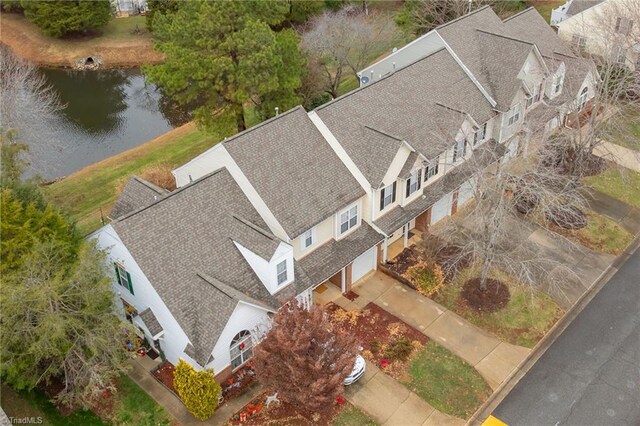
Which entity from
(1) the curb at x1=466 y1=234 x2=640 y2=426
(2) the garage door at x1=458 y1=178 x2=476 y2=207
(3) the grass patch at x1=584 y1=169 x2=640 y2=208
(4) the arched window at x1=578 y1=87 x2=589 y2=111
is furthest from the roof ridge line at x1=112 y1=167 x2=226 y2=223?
(4) the arched window at x1=578 y1=87 x2=589 y2=111

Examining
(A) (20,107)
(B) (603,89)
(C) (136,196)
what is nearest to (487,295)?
(B) (603,89)

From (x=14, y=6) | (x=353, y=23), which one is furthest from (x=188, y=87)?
(x=14, y=6)

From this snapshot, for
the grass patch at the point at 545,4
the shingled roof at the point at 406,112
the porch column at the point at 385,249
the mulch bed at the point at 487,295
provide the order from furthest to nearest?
the grass patch at the point at 545,4 → the porch column at the point at 385,249 → the mulch bed at the point at 487,295 → the shingled roof at the point at 406,112

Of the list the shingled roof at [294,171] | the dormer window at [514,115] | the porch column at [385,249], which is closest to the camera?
the shingled roof at [294,171]

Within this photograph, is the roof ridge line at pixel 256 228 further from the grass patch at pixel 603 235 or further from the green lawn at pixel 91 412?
the grass patch at pixel 603 235

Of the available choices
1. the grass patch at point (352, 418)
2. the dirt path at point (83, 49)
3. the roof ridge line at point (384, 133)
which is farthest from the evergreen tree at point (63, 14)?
the grass patch at point (352, 418)
